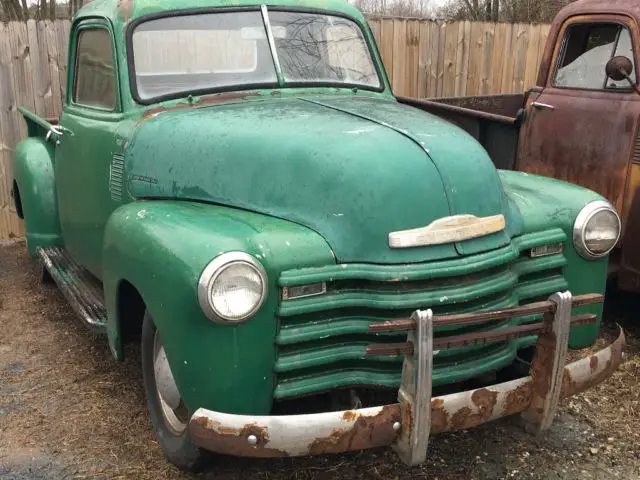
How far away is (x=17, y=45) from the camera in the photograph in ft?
19.3

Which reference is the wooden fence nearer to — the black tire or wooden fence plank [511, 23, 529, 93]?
wooden fence plank [511, 23, 529, 93]

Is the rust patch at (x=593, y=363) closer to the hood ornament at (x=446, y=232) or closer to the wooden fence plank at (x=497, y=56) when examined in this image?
the hood ornament at (x=446, y=232)

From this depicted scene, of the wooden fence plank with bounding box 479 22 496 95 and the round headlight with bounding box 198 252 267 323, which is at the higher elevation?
the wooden fence plank with bounding box 479 22 496 95

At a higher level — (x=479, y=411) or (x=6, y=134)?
(x=6, y=134)

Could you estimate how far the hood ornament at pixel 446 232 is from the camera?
240 centimetres

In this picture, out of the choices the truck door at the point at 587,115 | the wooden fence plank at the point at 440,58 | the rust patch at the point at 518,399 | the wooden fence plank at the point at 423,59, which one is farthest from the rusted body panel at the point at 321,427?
the wooden fence plank at the point at 440,58

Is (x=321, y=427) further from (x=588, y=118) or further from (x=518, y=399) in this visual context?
(x=588, y=118)

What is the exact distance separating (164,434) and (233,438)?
75cm

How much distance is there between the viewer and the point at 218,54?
135 inches

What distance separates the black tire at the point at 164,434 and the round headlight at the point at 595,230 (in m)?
1.71

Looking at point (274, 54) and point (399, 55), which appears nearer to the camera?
point (274, 54)

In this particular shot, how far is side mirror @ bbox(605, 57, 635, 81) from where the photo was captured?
3.90 metres

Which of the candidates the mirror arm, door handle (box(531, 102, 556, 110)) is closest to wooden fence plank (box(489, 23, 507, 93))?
door handle (box(531, 102, 556, 110))

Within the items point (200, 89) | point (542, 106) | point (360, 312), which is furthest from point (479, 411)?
point (542, 106)
